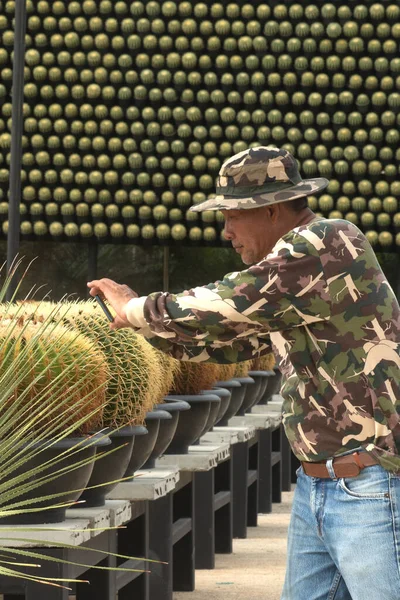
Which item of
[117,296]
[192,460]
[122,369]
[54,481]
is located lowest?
[192,460]

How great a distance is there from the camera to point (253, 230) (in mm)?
2504

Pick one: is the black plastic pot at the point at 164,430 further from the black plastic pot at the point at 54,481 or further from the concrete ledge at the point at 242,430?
the concrete ledge at the point at 242,430

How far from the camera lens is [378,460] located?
2332 millimetres

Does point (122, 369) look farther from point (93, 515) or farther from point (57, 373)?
point (57, 373)

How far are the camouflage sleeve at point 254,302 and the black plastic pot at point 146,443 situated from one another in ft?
4.23

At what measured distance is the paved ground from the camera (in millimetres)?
4801

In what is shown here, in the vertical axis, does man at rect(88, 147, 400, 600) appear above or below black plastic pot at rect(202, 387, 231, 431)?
above

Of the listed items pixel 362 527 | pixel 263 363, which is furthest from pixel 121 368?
pixel 263 363

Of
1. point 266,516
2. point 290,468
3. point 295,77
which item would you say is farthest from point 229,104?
point 266,516

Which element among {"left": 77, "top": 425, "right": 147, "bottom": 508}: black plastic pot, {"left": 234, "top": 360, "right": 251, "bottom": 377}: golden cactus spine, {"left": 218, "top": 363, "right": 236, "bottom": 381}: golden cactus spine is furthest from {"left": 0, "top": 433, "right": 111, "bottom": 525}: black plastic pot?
{"left": 234, "top": 360, "right": 251, "bottom": 377}: golden cactus spine

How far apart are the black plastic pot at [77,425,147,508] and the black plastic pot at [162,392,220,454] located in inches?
41.3

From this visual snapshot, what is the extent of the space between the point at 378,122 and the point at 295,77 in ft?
3.14

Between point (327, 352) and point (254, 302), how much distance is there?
0.19 m

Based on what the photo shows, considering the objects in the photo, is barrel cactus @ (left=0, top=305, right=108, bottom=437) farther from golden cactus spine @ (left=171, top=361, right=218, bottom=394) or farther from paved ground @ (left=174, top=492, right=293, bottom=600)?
paved ground @ (left=174, top=492, right=293, bottom=600)
